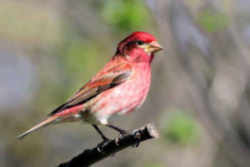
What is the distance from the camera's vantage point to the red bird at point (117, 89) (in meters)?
9.01

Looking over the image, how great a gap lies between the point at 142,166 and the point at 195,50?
2.61 metres

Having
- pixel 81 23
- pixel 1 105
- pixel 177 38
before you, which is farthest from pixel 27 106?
pixel 177 38

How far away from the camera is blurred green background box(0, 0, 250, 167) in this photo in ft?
31.8

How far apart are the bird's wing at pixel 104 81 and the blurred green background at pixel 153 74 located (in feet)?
2.41

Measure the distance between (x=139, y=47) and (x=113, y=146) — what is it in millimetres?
2225

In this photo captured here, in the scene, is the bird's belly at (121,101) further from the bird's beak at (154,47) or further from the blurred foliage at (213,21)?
the blurred foliage at (213,21)

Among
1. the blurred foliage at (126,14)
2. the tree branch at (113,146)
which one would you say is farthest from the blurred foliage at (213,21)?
the tree branch at (113,146)

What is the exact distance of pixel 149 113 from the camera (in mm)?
12102

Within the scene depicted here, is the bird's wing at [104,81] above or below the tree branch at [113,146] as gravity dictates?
above

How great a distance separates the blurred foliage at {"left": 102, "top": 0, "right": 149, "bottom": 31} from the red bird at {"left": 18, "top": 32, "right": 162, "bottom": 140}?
45.3 inches

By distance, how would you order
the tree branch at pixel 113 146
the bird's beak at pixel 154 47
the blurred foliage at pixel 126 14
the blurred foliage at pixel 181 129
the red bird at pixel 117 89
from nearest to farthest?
the tree branch at pixel 113 146
the red bird at pixel 117 89
the bird's beak at pixel 154 47
the blurred foliage at pixel 181 129
the blurred foliage at pixel 126 14

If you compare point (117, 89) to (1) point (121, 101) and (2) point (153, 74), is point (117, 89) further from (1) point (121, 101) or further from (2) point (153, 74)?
(2) point (153, 74)

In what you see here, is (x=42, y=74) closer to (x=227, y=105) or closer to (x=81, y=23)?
(x=81, y=23)

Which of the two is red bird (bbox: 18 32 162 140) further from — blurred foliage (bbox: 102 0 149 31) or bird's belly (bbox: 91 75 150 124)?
blurred foliage (bbox: 102 0 149 31)
